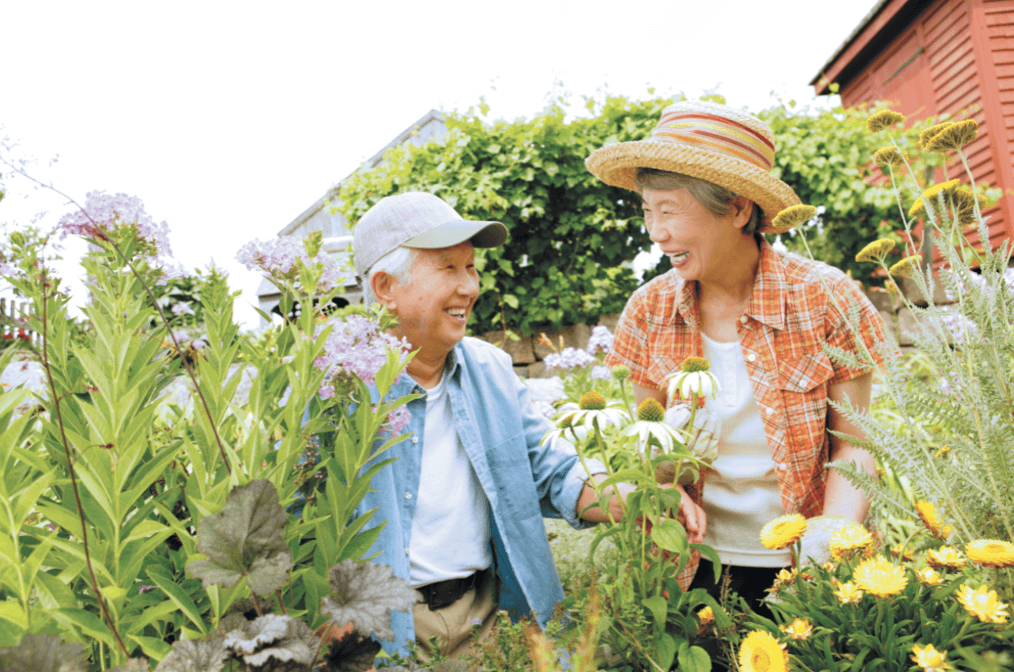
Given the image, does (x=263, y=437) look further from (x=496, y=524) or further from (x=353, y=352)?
(x=496, y=524)

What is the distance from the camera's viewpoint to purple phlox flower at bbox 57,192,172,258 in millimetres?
954

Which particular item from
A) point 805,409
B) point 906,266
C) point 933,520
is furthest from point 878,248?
point 805,409

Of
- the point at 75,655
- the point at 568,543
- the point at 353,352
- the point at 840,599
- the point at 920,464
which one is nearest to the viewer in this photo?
the point at 75,655

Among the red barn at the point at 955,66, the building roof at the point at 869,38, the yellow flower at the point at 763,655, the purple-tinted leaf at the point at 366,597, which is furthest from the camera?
the building roof at the point at 869,38

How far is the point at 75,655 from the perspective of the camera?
68cm

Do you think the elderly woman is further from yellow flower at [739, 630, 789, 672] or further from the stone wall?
the stone wall

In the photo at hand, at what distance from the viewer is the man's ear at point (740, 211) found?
6.84ft

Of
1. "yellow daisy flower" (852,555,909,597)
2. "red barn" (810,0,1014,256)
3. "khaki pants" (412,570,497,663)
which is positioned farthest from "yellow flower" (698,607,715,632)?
"red barn" (810,0,1014,256)

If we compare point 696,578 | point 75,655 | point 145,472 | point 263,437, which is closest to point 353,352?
point 263,437

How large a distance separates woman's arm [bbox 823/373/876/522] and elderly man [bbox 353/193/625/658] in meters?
0.72

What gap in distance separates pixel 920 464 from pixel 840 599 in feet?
1.11

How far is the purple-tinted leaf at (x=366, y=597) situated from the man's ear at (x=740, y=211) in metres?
1.72

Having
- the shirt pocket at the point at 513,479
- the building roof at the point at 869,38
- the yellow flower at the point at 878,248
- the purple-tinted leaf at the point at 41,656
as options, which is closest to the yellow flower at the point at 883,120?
the yellow flower at the point at 878,248

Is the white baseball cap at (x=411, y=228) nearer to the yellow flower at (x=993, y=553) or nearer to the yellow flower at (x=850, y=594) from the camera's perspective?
the yellow flower at (x=850, y=594)
